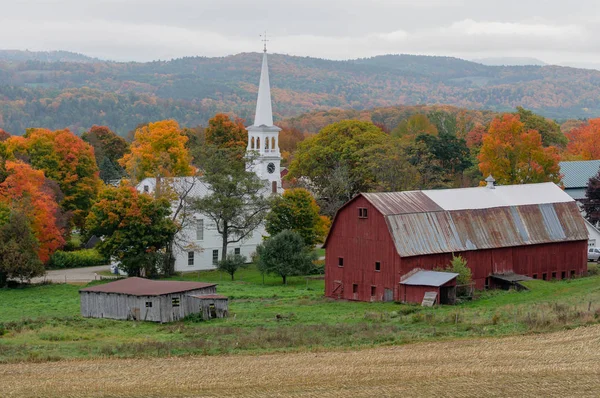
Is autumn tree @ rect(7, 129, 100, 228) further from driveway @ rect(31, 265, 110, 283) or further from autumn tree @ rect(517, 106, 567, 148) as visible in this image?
autumn tree @ rect(517, 106, 567, 148)

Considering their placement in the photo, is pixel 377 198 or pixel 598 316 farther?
pixel 377 198

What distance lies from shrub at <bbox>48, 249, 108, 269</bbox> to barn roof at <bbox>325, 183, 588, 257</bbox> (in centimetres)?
2786

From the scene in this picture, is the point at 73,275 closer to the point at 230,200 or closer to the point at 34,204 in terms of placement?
the point at 34,204

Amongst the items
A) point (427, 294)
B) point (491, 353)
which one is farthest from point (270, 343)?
point (427, 294)

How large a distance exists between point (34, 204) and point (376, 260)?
26616 mm

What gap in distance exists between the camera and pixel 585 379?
32.1 metres

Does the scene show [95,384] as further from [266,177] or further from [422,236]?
[266,177]

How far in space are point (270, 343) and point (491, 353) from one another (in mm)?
8546

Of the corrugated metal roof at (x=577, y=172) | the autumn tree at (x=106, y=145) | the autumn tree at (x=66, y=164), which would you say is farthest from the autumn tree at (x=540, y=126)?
the autumn tree at (x=106, y=145)

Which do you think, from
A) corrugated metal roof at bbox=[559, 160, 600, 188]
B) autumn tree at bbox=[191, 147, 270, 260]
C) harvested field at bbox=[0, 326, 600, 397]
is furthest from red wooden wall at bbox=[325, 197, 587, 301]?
corrugated metal roof at bbox=[559, 160, 600, 188]

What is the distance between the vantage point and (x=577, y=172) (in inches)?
3533

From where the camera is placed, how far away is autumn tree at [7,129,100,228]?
84.3 meters

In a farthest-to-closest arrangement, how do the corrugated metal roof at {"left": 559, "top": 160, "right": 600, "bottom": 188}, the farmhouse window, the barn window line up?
the corrugated metal roof at {"left": 559, "top": 160, "right": 600, "bottom": 188}, the farmhouse window, the barn window

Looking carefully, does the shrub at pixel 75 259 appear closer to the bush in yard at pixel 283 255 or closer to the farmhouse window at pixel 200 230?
the farmhouse window at pixel 200 230
